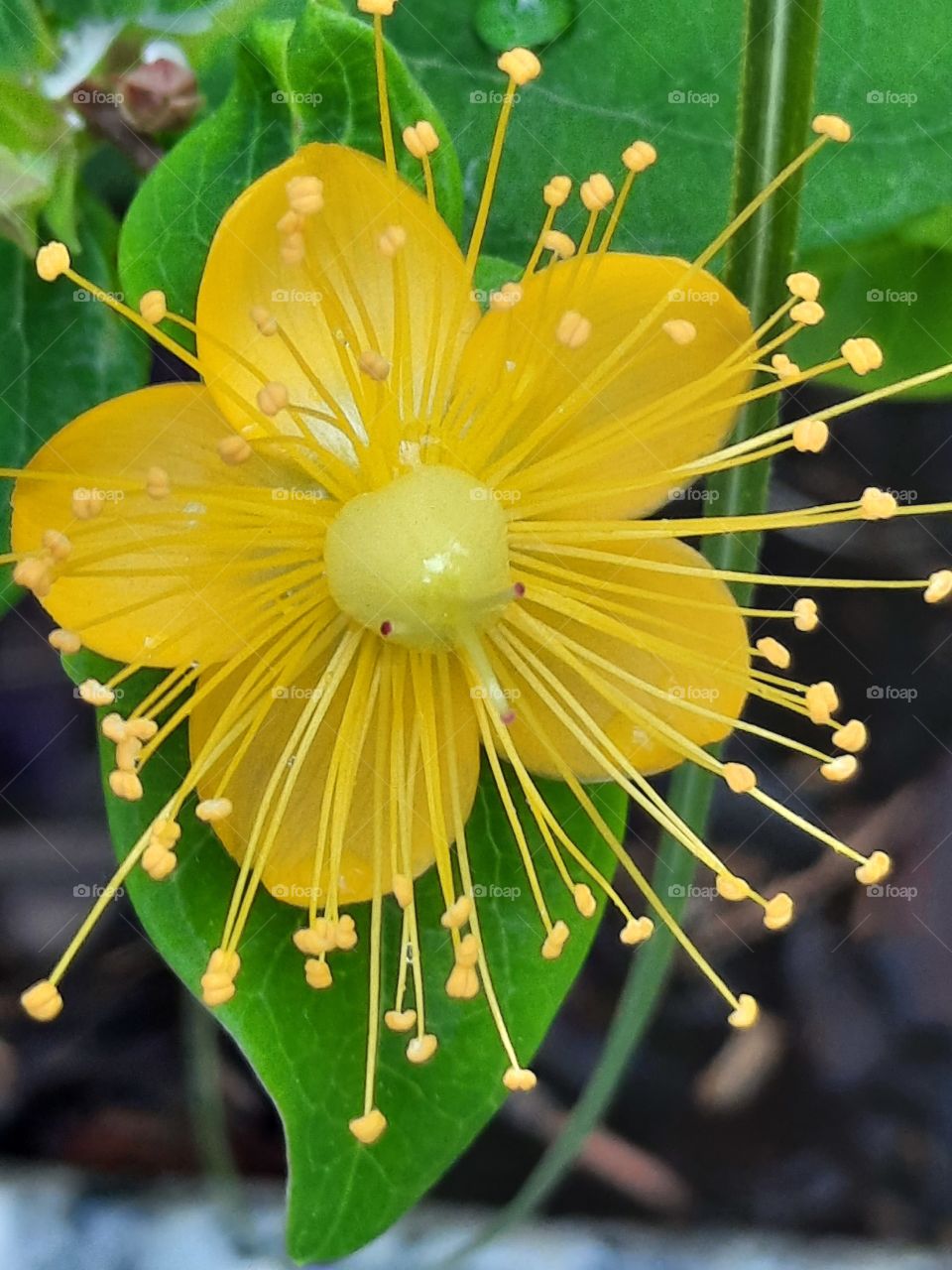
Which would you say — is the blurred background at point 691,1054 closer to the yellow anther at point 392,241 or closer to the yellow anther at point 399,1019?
the yellow anther at point 399,1019

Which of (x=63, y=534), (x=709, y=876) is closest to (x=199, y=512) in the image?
(x=63, y=534)

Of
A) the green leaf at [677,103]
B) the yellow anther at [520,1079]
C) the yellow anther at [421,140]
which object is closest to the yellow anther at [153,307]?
the yellow anther at [421,140]

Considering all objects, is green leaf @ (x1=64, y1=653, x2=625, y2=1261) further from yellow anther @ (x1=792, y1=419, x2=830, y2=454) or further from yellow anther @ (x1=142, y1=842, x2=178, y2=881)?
yellow anther @ (x1=792, y1=419, x2=830, y2=454)

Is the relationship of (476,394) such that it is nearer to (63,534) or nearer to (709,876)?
(63,534)

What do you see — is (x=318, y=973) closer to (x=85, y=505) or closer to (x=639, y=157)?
(x=85, y=505)

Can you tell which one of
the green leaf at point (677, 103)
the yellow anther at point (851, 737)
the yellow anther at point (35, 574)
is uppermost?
the green leaf at point (677, 103)

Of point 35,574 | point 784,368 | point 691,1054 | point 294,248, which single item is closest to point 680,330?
point 784,368

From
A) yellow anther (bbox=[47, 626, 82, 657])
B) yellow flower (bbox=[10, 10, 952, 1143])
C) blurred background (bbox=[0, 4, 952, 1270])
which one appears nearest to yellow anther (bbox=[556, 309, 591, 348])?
yellow flower (bbox=[10, 10, 952, 1143])
